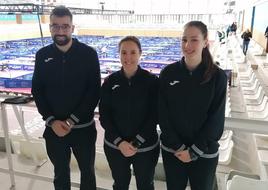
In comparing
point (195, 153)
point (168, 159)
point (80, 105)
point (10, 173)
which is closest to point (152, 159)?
point (168, 159)

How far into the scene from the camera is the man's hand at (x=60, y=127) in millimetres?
1529

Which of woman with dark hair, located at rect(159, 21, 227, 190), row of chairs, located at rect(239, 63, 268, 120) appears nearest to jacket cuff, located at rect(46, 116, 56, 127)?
woman with dark hair, located at rect(159, 21, 227, 190)

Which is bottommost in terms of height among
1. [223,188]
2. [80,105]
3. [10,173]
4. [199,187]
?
[10,173]

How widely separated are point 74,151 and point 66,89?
36cm

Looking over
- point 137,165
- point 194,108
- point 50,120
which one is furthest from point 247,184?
point 50,120

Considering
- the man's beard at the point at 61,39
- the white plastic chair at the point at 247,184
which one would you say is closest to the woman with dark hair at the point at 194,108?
the white plastic chair at the point at 247,184

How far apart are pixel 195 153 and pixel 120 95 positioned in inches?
17.3

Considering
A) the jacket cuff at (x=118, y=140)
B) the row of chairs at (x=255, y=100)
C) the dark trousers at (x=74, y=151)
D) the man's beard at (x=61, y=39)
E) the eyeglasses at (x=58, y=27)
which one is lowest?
the row of chairs at (x=255, y=100)

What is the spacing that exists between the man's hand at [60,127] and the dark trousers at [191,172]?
1.73 feet

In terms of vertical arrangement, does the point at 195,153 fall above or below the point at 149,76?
below

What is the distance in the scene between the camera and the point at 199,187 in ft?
4.43

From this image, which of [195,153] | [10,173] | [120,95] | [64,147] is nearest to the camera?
[195,153]

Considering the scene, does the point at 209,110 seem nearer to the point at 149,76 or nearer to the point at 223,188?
the point at 149,76

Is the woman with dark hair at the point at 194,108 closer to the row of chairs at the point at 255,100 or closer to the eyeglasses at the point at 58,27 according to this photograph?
the eyeglasses at the point at 58,27
